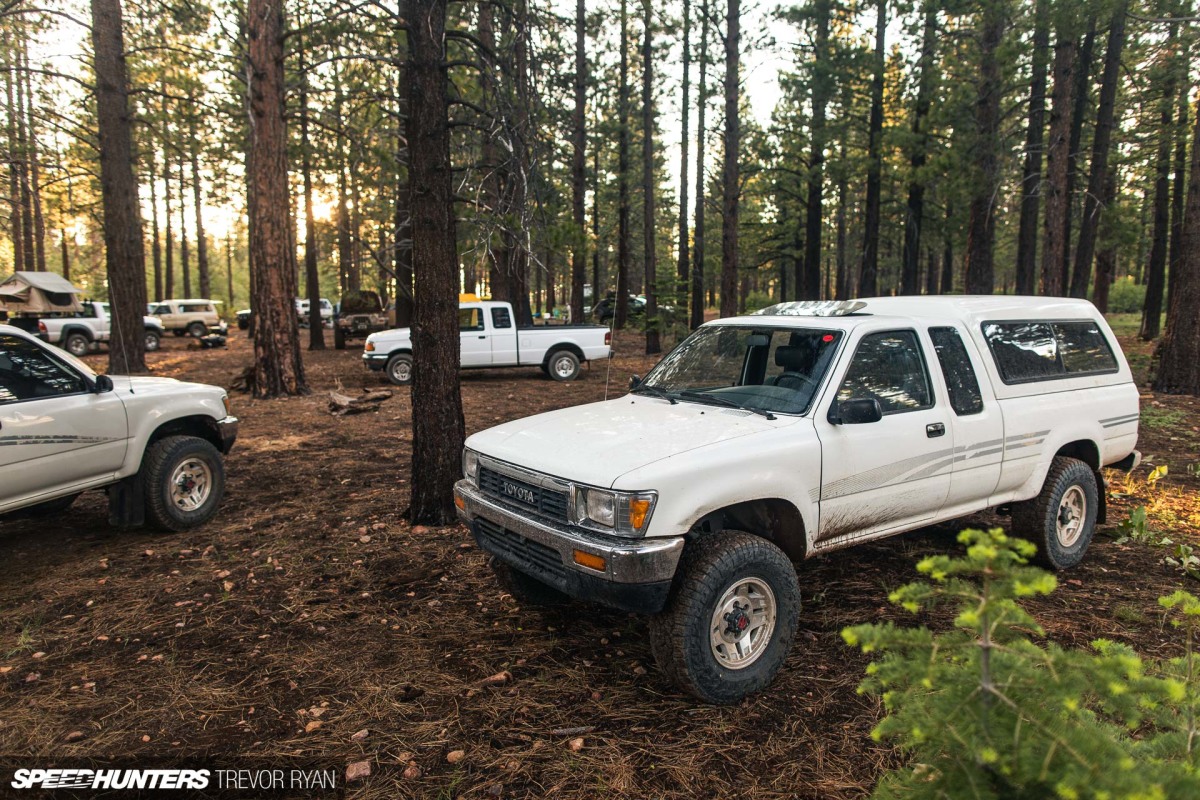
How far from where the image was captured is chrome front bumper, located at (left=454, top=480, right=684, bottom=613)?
314 cm

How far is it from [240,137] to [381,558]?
1547 centimetres

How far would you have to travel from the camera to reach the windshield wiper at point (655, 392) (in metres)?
4.55

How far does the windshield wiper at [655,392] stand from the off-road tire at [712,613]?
4.07ft

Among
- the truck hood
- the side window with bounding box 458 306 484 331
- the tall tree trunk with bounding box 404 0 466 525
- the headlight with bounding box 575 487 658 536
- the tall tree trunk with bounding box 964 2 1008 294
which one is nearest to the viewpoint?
the headlight with bounding box 575 487 658 536

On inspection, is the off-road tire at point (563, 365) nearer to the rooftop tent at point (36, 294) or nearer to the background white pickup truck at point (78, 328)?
the background white pickup truck at point (78, 328)

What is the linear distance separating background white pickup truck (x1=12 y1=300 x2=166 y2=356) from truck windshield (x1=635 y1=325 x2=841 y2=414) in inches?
847

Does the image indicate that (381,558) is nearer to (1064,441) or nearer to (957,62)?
(1064,441)

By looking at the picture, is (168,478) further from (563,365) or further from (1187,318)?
(1187,318)

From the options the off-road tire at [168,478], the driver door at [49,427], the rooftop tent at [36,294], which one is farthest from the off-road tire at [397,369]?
the rooftop tent at [36,294]

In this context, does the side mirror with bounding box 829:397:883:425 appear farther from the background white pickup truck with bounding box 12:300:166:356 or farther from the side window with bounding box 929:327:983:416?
the background white pickup truck with bounding box 12:300:166:356

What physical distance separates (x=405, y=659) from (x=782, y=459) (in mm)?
2398

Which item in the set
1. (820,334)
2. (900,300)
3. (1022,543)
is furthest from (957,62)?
(1022,543)

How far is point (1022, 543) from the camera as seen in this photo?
155 cm

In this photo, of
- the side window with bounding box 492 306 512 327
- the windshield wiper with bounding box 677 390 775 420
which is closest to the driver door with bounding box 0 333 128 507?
the windshield wiper with bounding box 677 390 775 420
